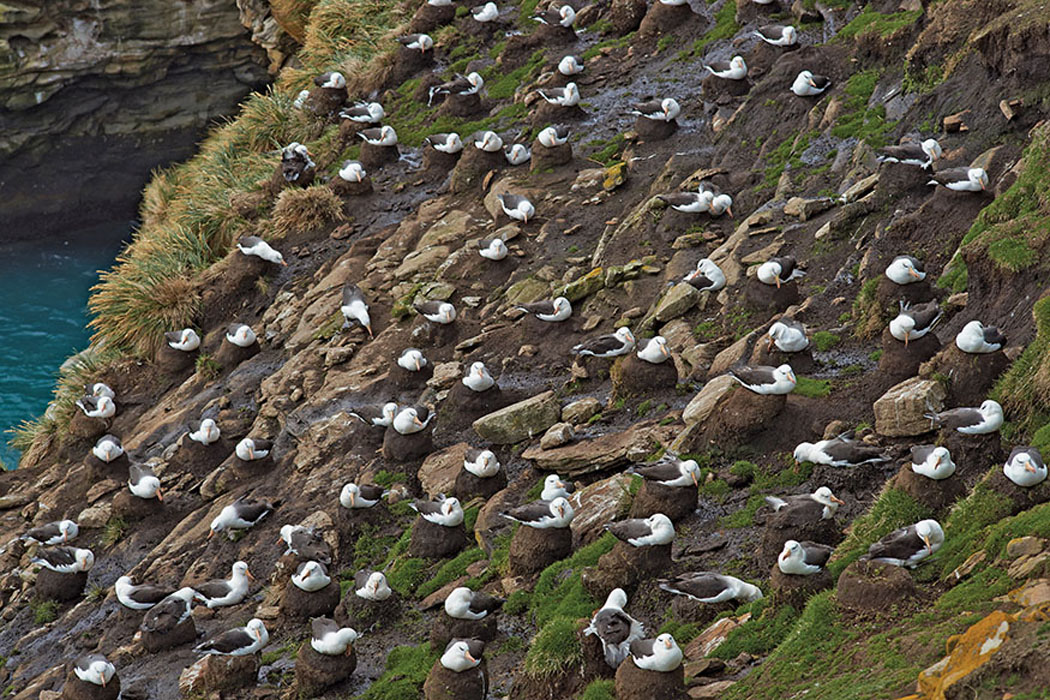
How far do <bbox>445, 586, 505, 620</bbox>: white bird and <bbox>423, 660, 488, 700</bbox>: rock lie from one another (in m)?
0.75

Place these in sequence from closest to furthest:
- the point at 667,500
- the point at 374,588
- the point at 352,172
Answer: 1. the point at 667,500
2. the point at 374,588
3. the point at 352,172

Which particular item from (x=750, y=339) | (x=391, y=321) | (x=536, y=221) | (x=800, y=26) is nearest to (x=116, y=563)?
(x=391, y=321)

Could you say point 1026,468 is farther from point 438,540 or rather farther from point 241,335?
point 241,335

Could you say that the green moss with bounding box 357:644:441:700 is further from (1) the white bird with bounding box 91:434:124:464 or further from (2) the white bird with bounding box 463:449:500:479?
(1) the white bird with bounding box 91:434:124:464

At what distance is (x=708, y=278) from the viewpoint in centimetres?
1517

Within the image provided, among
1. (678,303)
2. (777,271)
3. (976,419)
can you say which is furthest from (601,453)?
(976,419)

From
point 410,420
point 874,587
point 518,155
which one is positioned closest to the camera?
point 874,587

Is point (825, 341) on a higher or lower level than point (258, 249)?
higher

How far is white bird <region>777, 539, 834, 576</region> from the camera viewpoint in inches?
393

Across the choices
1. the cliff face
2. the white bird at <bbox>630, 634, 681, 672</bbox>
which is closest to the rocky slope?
the white bird at <bbox>630, 634, 681, 672</bbox>

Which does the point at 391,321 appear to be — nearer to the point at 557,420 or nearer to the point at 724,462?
the point at 557,420

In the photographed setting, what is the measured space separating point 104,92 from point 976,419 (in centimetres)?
2911

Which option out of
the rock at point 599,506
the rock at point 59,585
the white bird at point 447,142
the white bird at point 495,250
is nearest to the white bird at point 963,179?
the rock at point 599,506

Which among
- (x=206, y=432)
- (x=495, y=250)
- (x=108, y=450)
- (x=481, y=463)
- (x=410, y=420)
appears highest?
(x=481, y=463)
